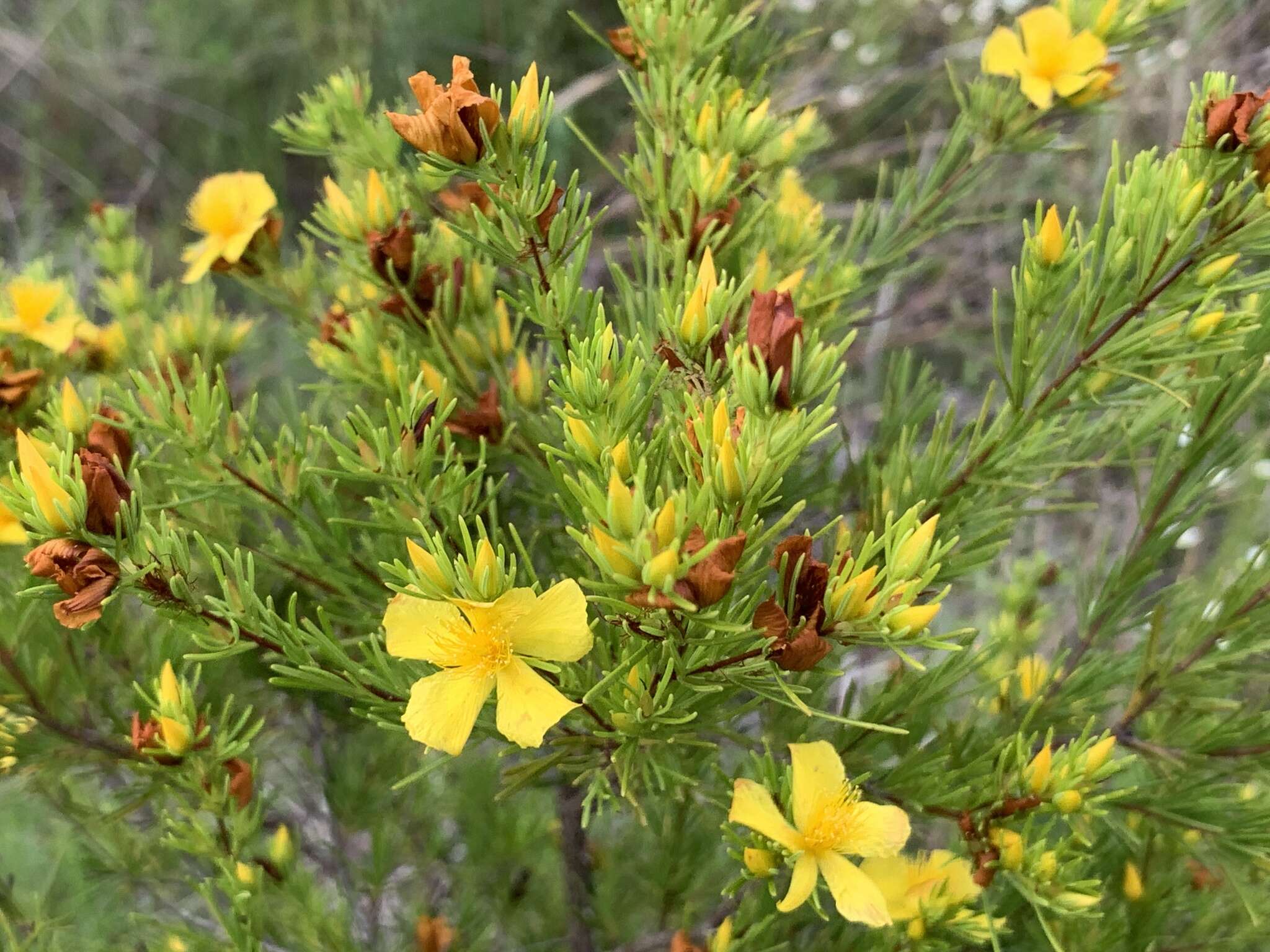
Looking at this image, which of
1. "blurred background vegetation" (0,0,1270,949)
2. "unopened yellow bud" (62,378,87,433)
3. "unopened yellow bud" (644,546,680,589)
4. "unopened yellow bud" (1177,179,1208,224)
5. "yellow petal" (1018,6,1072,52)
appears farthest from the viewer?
"blurred background vegetation" (0,0,1270,949)

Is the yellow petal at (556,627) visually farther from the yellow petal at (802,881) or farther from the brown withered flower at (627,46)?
the brown withered flower at (627,46)

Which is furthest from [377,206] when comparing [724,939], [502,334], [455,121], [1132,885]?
[1132,885]

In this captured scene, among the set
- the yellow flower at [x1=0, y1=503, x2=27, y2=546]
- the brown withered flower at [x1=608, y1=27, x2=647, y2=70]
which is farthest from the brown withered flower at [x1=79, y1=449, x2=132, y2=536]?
the brown withered flower at [x1=608, y1=27, x2=647, y2=70]

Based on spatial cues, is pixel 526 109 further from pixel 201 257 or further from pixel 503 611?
pixel 201 257

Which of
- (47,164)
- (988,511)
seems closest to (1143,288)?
(988,511)

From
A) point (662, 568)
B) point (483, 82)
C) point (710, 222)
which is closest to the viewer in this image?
point (662, 568)

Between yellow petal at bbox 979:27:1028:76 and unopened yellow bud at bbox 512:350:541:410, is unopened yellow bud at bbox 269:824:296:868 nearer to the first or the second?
unopened yellow bud at bbox 512:350:541:410
